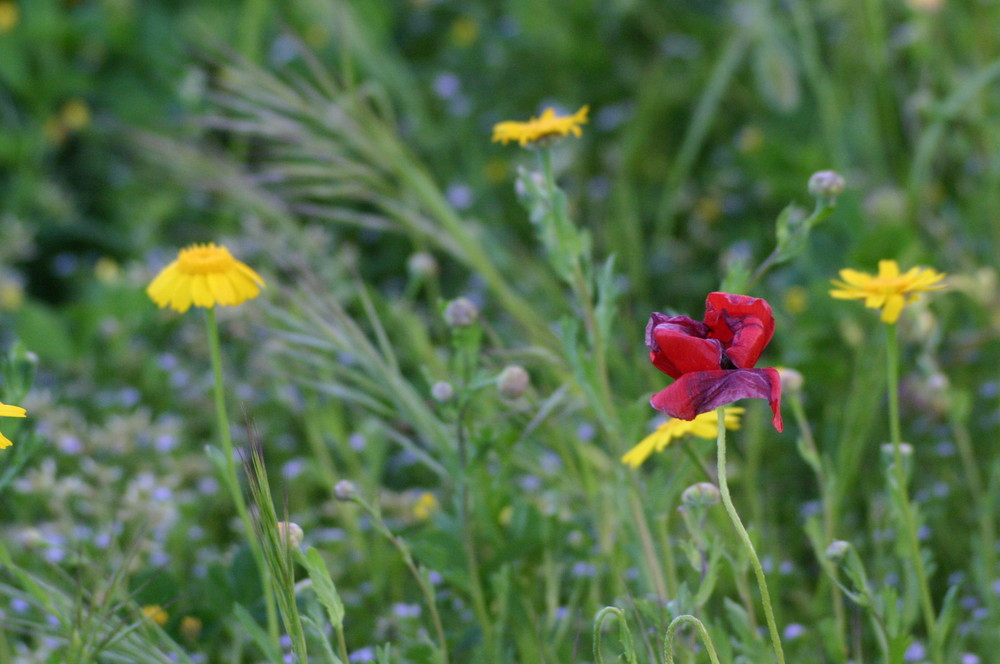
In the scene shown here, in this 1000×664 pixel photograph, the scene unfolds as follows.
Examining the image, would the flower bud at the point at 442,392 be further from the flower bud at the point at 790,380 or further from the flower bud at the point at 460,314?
the flower bud at the point at 790,380

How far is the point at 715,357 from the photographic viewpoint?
63 centimetres

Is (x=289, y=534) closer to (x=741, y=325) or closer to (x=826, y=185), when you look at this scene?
(x=741, y=325)

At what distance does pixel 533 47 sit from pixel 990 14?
84cm

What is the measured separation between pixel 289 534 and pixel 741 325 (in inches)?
12.9

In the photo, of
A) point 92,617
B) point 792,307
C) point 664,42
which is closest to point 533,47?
point 664,42

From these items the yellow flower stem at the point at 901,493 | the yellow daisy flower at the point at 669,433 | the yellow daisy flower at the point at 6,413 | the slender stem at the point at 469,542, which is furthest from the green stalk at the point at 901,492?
the yellow daisy flower at the point at 6,413

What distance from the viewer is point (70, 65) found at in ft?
7.39

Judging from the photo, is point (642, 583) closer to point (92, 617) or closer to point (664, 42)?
point (92, 617)

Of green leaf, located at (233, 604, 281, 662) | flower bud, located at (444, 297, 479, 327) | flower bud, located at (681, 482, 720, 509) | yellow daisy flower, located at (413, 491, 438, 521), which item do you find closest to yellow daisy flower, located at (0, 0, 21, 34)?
yellow daisy flower, located at (413, 491, 438, 521)

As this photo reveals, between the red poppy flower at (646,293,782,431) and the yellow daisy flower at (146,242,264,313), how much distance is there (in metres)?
0.35

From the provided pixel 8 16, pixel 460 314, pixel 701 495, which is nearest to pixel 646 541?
pixel 701 495

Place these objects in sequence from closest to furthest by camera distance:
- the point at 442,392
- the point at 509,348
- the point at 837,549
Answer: the point at 837,549 → the point at 442,392 → the point at 509,348

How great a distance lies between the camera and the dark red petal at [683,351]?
624 mm

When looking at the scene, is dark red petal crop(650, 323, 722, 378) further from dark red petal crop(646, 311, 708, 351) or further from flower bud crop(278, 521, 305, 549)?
flower bud crop(278, 521, 305, 549)
